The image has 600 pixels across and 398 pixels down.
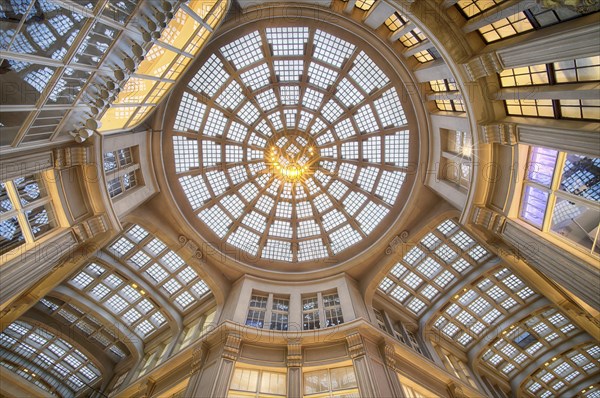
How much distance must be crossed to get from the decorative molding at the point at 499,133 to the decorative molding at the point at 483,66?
2420 millimetres

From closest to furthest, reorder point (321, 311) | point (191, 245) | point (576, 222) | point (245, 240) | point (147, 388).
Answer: point (576, 222) → point (147, 388) → point (321, 311) → point (191, 245) → point (245, 240)

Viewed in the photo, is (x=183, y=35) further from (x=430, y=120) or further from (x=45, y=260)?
(x=430, y=120)

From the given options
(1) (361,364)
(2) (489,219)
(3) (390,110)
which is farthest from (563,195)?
(3) (390,110)

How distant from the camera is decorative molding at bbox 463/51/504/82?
13.8 meters

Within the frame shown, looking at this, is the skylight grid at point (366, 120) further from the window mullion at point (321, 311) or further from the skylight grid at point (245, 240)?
the window mullion at point (321, 311)

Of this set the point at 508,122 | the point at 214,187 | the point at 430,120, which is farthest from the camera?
the point at 214,187

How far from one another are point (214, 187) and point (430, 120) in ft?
Answer: 60.6

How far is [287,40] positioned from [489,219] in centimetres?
1817

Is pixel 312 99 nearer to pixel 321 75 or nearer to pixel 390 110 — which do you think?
pixel 321 75

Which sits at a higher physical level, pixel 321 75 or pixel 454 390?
pixel 321 75

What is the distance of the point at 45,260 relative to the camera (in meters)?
14.3

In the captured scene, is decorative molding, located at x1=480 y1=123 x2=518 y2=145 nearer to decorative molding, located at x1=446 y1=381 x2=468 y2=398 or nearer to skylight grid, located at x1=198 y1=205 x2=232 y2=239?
decorative molding, located at x1=446 y1=381 x2=468 y2=398

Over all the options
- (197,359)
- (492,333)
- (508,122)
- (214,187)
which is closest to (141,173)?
(214,187)

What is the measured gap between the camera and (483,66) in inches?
561
